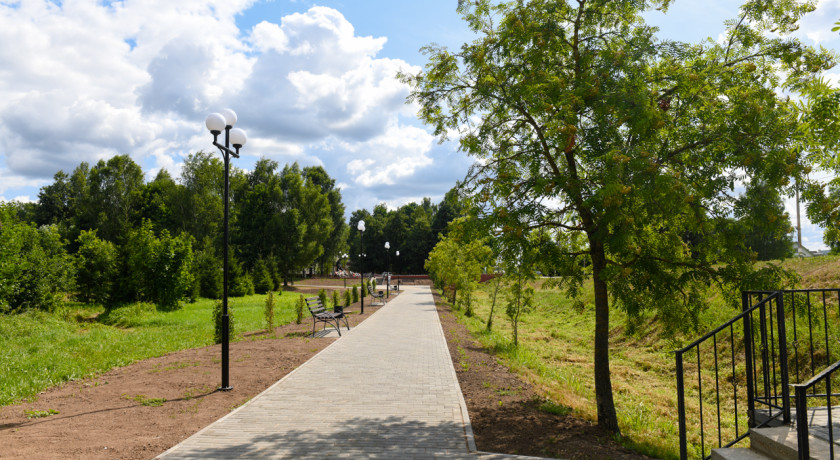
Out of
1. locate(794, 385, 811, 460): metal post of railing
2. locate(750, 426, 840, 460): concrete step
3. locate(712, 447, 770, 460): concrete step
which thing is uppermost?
locate(794, 385, 811, 460): metal post of railing

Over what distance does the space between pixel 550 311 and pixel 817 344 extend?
15764mm

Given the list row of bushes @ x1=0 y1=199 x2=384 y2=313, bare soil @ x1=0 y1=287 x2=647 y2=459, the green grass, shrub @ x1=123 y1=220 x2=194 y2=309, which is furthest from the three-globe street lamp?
shrub @ x1=123 y1=220 x2=194 y2=309

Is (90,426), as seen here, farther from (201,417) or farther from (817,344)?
(817,344)

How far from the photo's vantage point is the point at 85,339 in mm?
12953

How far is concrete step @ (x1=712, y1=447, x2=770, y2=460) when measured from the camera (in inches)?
157

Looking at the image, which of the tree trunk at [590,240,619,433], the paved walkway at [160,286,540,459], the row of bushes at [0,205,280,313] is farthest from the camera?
the row of bushes at [0,205,280,313]

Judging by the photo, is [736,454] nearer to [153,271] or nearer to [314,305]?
[314,305]

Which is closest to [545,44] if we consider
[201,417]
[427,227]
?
[201,417]

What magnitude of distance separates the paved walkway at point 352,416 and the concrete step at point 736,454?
2030 mm

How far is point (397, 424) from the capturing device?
578 cm

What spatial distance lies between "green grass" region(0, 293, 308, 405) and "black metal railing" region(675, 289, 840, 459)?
30.4 ft

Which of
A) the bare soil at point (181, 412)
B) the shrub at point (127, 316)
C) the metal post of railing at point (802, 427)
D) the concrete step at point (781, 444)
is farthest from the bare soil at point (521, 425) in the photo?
the shrub at point (127, 316)

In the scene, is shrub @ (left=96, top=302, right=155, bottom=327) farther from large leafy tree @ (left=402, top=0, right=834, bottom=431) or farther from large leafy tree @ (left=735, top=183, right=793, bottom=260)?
large leafy tree @ (left=735, top=183, right=793, bottom=260)

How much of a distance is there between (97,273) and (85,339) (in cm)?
1077
